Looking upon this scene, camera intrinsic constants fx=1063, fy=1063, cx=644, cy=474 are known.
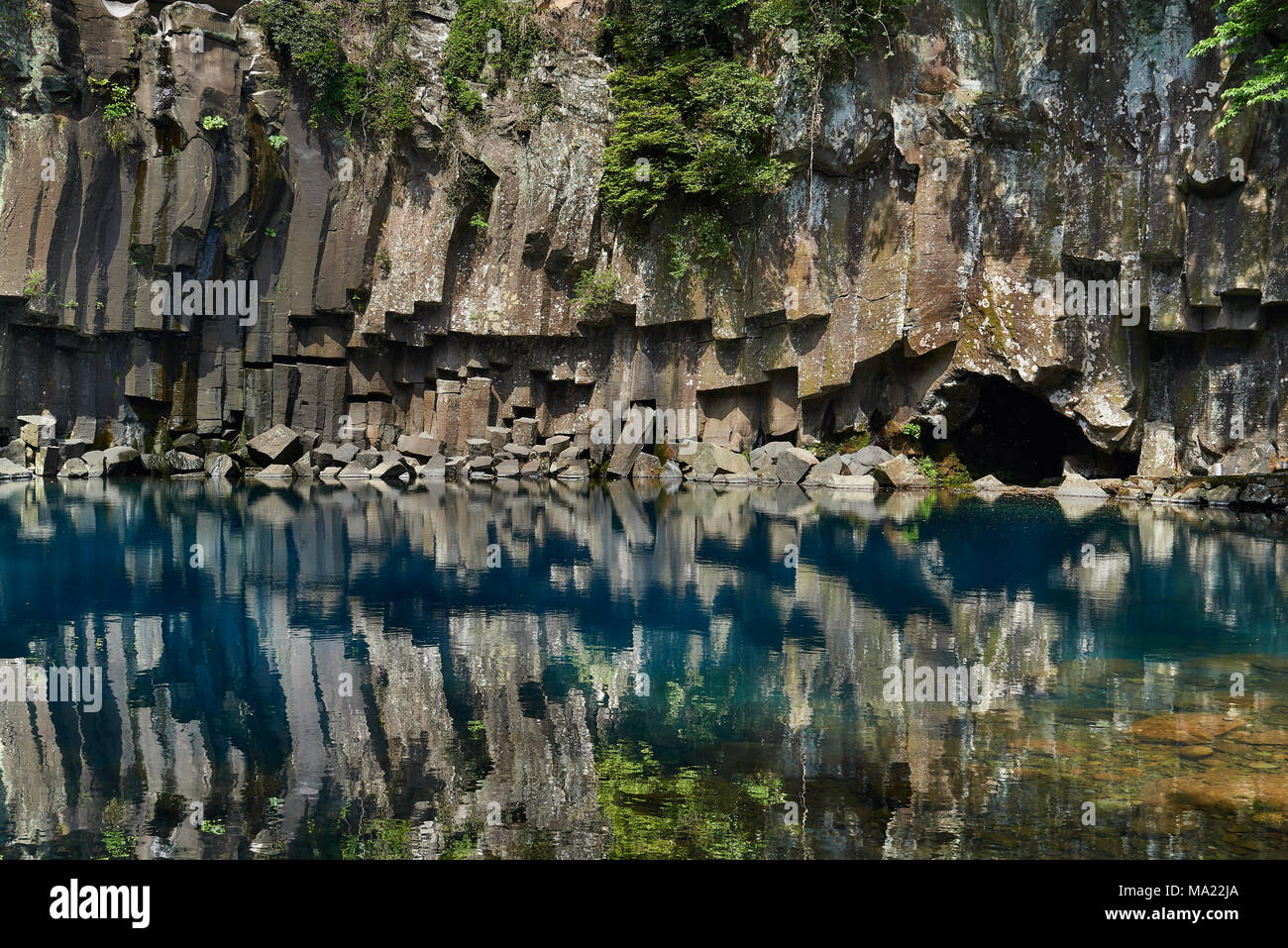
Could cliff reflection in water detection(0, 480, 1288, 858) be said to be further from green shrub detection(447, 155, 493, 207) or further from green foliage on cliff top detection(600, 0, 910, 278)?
green shrub detection(447, 155, 493, 207)

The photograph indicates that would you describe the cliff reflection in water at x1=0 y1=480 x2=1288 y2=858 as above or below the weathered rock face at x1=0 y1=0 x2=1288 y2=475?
below

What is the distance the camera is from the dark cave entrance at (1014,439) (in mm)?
29953

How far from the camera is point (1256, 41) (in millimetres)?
22781

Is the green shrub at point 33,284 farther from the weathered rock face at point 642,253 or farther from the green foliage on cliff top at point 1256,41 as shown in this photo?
the green foliage on cliff top at point 1256,41

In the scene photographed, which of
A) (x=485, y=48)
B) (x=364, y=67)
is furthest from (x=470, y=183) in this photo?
(x=364, y=67)

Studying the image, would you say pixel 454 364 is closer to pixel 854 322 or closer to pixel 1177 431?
pixel 854 322

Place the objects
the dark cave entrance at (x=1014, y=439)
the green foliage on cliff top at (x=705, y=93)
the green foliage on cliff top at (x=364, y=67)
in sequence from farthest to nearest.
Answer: the green foliage on cliff top at (x=364, y=67), the dark cave entrance at (x=1014, y=439), the green foliage on cliff top at (x=705, y=93)

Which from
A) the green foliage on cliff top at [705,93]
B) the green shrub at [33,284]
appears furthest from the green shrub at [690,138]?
→ the green shrub at [33,284]

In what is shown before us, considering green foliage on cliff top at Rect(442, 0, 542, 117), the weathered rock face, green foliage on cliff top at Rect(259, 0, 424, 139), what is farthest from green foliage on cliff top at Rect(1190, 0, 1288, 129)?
green foliage on cliff top at Rect(259, 0, 424, 139)

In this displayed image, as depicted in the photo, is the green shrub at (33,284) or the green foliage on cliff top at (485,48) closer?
the green shrub at (33,284)

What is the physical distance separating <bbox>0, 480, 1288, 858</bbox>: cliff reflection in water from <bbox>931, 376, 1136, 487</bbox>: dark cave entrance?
1316cm

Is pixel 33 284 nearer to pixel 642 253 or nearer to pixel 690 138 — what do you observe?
pixel 642 253

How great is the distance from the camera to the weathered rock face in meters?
25.2

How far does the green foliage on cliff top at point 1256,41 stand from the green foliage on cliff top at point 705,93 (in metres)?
8.58
